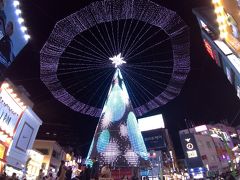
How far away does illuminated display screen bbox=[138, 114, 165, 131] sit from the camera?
2522 inches

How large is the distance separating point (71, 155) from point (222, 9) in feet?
141

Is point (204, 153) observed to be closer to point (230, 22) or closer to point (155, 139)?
point (155, 139)

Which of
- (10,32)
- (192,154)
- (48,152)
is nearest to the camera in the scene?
(10,32)

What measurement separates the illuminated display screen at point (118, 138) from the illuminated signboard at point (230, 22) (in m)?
10.9

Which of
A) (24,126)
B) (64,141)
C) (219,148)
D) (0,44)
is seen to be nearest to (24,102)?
(24,126)

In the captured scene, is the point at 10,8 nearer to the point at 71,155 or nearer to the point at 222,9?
the point at 222,9

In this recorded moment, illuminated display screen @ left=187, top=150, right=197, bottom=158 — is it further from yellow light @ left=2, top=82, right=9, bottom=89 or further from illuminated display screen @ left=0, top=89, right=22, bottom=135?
yellow light @ left=2, top=82, right=9, bottom=89

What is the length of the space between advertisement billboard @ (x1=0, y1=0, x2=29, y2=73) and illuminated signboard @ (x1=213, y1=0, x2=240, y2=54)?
15883 millimetres

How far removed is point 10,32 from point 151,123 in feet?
181

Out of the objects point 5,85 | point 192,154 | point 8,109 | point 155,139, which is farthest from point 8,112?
point 155,139

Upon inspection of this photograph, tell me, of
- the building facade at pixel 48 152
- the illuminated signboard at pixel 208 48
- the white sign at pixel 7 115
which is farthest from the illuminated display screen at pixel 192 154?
the white sign at pixel 7 115

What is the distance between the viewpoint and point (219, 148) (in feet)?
196

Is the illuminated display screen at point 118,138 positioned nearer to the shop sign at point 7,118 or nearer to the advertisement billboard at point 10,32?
the shop sign at point 7,118

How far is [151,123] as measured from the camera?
6550 cm
